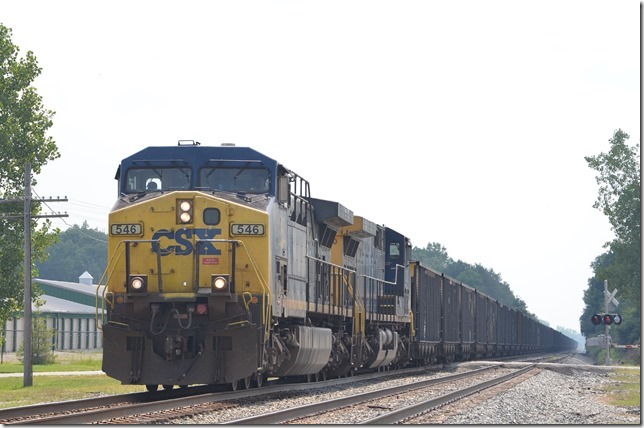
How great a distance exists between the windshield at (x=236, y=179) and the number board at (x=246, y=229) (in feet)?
3.32

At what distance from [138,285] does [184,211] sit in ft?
4.59

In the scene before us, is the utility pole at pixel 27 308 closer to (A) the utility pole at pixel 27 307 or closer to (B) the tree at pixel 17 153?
(A) the utility pole at pixel 27 307

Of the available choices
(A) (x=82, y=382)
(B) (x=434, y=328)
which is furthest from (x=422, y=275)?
(A) (x=82, y=382)

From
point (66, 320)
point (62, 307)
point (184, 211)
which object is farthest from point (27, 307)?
point (62, 307)

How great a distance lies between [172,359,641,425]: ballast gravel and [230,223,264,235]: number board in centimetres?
272

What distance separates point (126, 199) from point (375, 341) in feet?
35.3

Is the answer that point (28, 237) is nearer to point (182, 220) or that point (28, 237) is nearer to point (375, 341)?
point (375, 341)

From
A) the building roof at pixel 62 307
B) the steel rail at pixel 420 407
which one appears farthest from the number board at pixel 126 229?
the building roof at pixel 62 307

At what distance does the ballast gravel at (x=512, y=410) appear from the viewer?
45.2ft

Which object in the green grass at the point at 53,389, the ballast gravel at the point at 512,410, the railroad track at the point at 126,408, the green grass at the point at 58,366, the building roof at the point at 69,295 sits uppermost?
the building roof at the point at 69,295

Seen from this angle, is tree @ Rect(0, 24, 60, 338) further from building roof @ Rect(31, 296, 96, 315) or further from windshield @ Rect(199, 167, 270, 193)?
building roof @ Rect(31, 296, 96, 315)

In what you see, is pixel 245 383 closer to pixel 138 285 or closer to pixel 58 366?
pixel 138 285

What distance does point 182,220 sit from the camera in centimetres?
1641

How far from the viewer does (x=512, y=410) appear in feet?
50.8
